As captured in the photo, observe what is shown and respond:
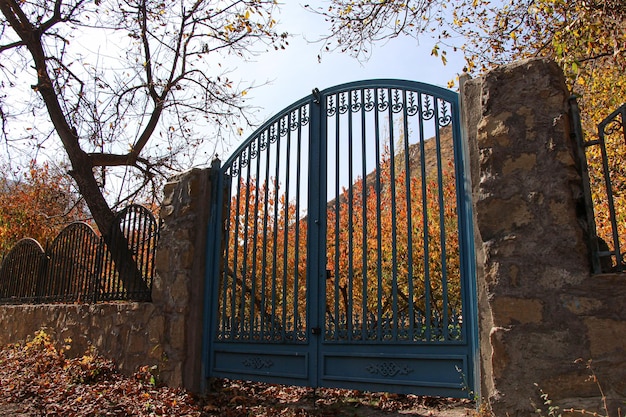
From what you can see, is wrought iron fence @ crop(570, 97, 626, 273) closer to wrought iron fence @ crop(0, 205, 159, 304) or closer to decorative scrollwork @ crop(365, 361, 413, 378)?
decorative scrollwork @ crop(365, 361, 413, 378)

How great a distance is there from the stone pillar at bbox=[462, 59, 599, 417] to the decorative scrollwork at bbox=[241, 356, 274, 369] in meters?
2.17

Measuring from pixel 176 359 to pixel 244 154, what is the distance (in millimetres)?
2325

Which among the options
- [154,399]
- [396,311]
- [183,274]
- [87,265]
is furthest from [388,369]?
[87,265]

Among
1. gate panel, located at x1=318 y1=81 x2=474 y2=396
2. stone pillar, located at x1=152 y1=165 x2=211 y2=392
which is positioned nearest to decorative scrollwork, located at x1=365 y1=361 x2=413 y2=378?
gate panel, located at x1=318 y1=81 x2=474 y2=396

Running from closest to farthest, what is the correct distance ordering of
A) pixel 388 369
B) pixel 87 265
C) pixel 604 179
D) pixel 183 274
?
pixel 388 369
pixel 604 179
pixel 183 274
pixel 87 265

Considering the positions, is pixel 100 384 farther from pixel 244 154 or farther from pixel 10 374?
pixel 244 154

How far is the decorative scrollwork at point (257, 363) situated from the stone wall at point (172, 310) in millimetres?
645

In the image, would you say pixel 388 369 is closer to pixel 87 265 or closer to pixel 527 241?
Answer: pixel 527 241

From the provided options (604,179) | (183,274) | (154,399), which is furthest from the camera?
(183,274)

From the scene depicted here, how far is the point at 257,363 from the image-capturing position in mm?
5094

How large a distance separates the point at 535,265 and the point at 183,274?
364 centimetres

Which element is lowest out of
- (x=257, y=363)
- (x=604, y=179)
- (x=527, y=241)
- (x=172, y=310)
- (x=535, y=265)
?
(x=257, y=363)

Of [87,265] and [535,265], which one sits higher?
[87,265]

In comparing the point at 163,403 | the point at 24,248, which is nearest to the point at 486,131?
the point at 163,403
